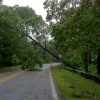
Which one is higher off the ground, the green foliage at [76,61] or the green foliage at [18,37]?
the green foliage at [18,37]

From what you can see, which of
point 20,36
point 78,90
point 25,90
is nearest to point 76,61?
point 20,36

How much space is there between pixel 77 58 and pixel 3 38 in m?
17.8

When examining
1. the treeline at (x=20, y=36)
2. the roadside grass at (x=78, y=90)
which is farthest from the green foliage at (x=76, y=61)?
the roadside grass at (x=78, y=90)

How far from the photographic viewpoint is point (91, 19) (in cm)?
908

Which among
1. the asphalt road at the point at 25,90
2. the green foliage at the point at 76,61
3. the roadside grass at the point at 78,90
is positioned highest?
the green foliage at the point at 76,61

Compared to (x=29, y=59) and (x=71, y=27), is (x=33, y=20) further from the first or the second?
(x=71, y=27)

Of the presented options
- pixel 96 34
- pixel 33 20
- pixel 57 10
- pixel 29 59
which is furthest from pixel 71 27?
pixel 33 20

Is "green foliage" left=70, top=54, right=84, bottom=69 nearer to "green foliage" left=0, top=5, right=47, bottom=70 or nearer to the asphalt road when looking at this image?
"green foliage" left=0, top=5, right=47, bottom=70

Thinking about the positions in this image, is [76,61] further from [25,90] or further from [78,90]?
[25,90]

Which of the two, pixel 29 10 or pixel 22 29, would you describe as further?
pixel 29 10

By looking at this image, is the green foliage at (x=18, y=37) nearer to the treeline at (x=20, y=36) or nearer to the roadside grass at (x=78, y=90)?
the treeline at (x=20, y=36)

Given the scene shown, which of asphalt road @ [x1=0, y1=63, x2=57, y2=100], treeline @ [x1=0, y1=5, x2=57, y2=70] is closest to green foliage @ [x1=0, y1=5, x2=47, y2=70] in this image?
treeline @ [x1=0, y1=5, x2=57, y2=70]

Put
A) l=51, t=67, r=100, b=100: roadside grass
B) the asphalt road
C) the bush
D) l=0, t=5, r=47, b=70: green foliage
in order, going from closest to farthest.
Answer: the asphalt road, l=51, t=67, r=100, b=100: roadside grass, l=0, t=5, r=47, b=70: green foliage, the bush

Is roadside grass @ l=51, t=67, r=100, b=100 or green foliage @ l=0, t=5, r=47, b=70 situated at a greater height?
green foliage @ l=0, t=5, r=47, b=70
